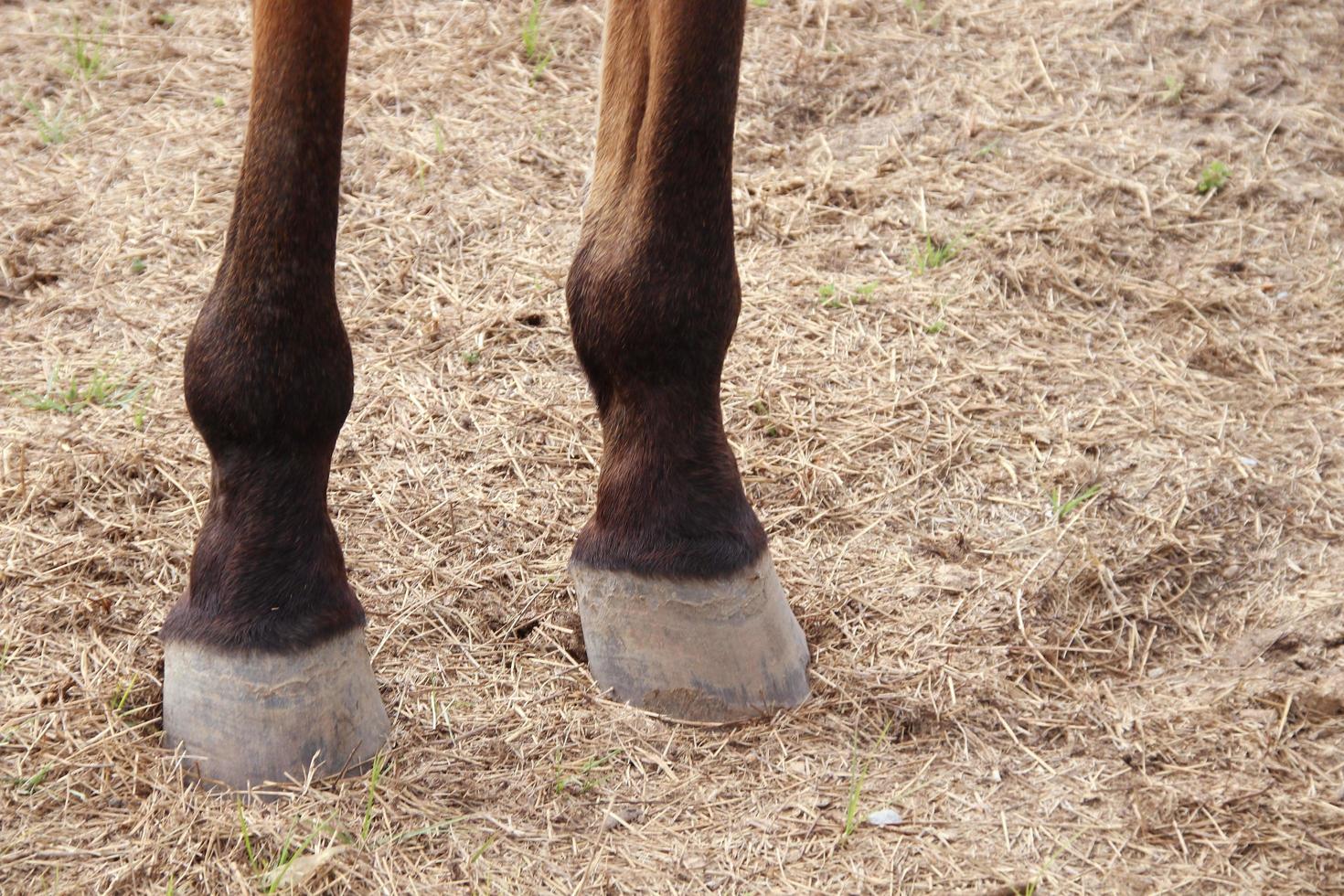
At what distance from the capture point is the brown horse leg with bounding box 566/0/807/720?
6.21 feet

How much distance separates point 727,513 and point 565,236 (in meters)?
1.33

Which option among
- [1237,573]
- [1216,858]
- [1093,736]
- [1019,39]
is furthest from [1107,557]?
[1019,39]

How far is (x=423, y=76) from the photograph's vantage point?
3590mm

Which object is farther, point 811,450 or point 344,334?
point 811,450

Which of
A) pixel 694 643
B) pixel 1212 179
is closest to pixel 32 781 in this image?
pixel 694 643

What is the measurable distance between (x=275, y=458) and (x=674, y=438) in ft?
1.90

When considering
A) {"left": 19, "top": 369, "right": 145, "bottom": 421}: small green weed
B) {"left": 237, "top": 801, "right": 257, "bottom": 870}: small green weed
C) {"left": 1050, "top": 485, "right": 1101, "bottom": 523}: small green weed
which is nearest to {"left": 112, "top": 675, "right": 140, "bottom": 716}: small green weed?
{"left": 237, "top": 801, "right": 257, "bottom": 870}: small green weed

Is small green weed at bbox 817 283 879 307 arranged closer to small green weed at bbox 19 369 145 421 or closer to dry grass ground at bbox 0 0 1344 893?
dry grass ground at bbox 0 0 1344 893

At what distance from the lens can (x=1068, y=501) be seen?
7.92 ft

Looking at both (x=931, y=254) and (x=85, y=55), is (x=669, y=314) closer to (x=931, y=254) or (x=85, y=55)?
(x=931, y=254)

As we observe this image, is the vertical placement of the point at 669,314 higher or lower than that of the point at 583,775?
higher

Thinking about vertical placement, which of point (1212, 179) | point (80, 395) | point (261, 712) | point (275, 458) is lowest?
point (261, 712)

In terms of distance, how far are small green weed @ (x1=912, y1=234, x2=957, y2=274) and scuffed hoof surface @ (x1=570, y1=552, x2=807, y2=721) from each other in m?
1.31

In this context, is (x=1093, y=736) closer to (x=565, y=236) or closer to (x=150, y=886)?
(x=150, y=886)
